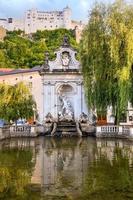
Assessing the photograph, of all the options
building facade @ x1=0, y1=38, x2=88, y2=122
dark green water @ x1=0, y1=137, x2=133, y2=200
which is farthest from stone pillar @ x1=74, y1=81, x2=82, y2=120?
dark green water @ x1=0, y1=137, x2=133, y2=200

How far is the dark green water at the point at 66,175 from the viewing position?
12844 millimetres

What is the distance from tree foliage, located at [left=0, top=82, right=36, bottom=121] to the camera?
119 feet

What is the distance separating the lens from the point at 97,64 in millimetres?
35531

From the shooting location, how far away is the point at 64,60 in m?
44.4

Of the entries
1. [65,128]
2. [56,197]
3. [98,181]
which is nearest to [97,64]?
[65,128]

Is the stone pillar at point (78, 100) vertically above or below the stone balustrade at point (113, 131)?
above

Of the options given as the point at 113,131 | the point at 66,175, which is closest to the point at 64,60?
the point at 113,131

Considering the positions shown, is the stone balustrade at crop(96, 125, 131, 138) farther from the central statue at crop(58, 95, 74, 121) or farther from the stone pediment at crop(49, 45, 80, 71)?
the stone pediment at crop(49, 45, 80, 71)

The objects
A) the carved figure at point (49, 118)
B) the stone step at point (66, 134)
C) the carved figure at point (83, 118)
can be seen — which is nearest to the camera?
the stone step at point (66, 134)

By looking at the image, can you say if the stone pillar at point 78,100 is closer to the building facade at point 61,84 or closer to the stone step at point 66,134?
the building facade at point 61,84

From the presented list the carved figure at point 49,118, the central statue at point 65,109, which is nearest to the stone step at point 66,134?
the carved figure at point 49,118

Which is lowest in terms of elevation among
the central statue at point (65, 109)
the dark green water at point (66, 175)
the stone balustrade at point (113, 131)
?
the dark green water at point (66, 175)

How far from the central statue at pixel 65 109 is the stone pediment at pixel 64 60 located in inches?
119

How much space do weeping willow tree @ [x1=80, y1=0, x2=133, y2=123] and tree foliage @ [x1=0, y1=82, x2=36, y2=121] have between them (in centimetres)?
531
